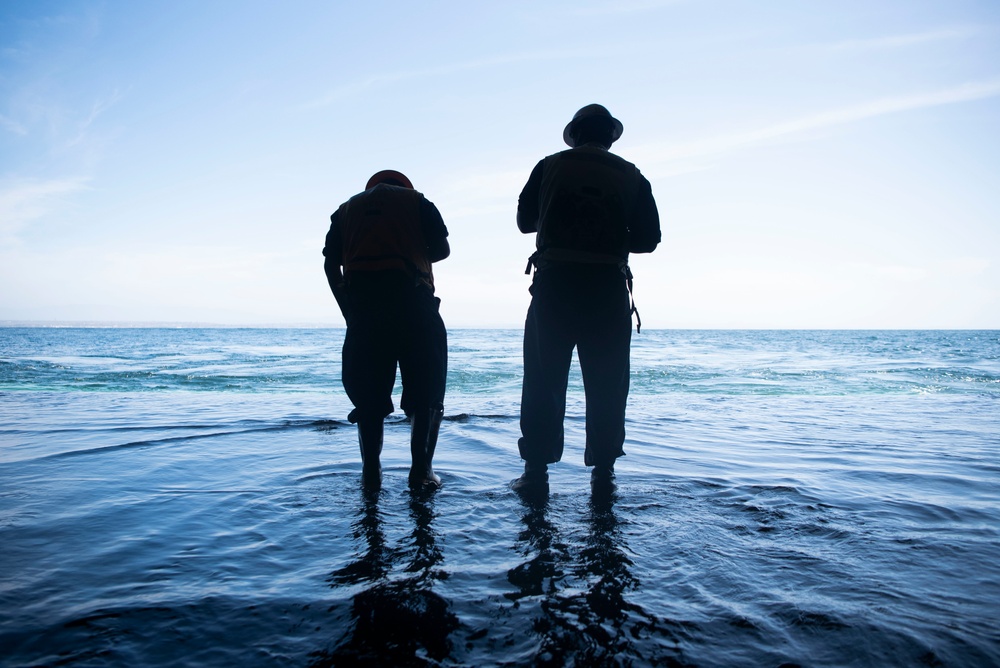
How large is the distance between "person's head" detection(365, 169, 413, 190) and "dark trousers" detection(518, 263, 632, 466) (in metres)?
1.02

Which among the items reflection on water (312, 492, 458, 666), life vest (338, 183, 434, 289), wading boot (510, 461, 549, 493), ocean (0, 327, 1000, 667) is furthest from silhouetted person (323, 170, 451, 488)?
reflection on water (312, 492, 458, 666)

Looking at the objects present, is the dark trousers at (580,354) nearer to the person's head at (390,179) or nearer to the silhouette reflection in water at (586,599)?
the silhouette reflection in water at (586,599)

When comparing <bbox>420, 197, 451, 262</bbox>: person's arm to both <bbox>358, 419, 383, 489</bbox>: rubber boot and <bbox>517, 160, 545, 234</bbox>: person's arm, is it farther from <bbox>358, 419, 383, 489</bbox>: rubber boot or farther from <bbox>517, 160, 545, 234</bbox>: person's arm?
<bbox>358, 419, 383, 489</bbox>: rubber boot

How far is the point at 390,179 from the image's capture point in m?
3.48

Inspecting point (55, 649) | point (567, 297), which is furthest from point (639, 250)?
point (55, 649)

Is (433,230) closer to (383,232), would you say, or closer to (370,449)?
(383,232)

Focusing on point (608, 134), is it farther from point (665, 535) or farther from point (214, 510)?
point (214, 510)

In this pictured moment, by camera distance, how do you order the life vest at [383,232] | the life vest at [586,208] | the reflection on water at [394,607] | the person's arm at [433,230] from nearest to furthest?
the reflection on water at [394,607] < the life vest at [586,208] < the life vest at [383,232] < the person's arm at [433,230]

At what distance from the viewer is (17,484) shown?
10.9 feet

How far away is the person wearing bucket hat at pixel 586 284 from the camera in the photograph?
10.2 feet

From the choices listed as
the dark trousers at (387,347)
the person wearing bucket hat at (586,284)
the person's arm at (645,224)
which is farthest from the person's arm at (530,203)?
the dark trousers at (387,347)

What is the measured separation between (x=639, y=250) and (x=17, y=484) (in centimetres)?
392

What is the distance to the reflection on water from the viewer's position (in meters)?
1.44

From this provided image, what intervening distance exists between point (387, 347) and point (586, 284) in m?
1.20
